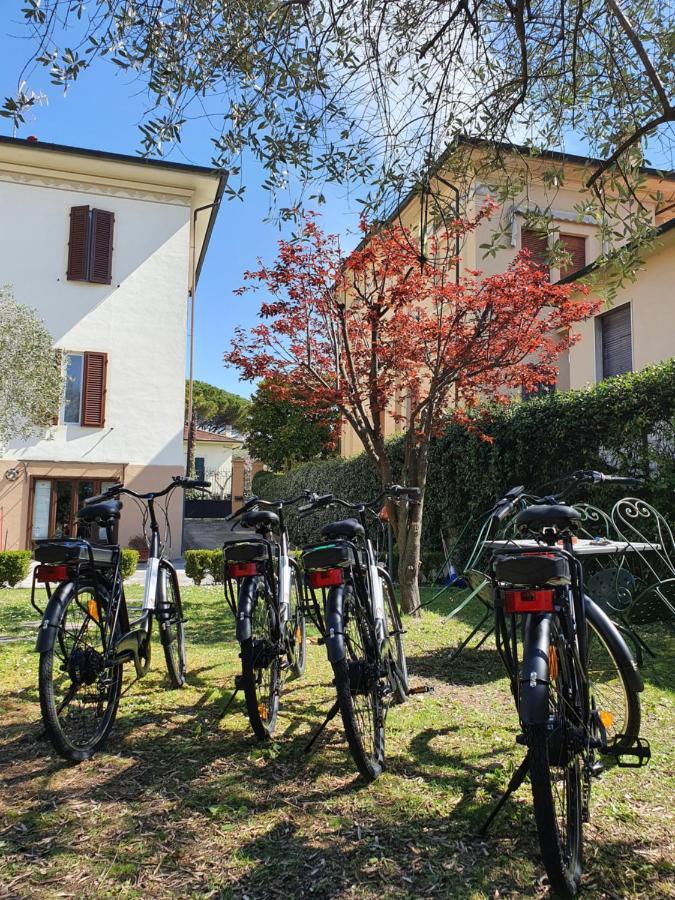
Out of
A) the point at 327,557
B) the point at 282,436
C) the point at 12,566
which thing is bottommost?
the point at 12,566

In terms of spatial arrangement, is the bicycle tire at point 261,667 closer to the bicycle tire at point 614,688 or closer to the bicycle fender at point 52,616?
the bicycle fender at point 52,616

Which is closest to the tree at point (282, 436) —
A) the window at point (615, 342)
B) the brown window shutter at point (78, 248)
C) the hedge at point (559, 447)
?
the brown window shutter at point (78, 248)

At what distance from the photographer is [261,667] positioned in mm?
3047

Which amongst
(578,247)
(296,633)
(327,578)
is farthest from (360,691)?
(578,247)

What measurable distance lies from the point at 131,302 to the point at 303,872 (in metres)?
15.7

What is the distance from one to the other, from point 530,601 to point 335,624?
89 centimetres

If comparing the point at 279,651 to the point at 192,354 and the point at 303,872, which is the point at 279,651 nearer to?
the point at 303,872

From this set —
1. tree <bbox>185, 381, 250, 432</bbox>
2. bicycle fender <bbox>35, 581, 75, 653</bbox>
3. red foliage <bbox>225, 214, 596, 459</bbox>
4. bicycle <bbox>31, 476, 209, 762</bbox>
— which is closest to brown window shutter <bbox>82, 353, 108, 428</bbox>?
red foliage <bbox>225, 214, 596, 459</bbox>

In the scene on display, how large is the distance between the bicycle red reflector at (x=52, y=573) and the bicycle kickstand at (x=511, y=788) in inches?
79.4

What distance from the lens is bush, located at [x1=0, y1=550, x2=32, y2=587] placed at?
994cm

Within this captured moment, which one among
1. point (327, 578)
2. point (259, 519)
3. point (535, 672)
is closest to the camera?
point (535, 672)

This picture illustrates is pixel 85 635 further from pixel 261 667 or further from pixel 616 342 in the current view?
pixel 616 342

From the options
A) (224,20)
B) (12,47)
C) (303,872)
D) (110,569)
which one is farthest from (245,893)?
(224,20)

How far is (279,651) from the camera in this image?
3172mm
